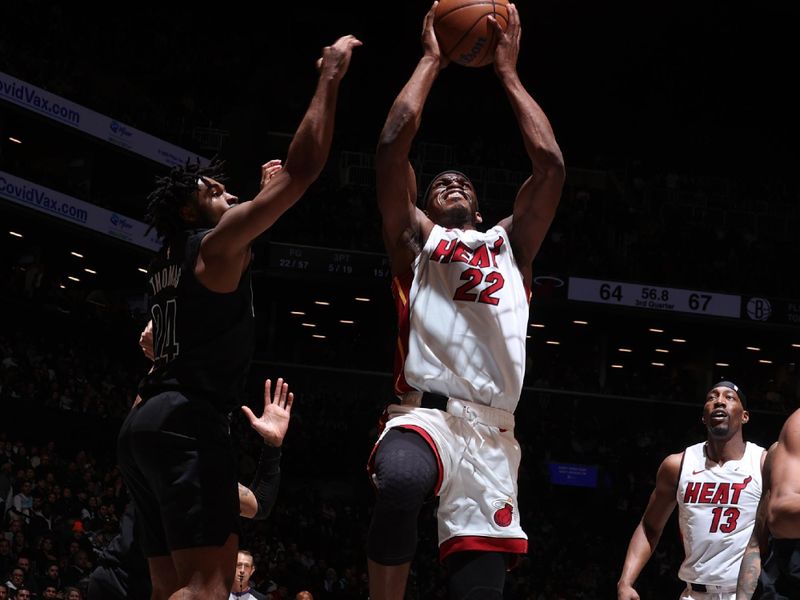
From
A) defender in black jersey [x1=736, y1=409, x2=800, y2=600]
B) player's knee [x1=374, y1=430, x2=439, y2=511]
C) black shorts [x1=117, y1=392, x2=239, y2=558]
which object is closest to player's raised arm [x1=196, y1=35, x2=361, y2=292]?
black shorts [x1=117, y1=392, x2=239, y2=558]

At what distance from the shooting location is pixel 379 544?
4156 mm

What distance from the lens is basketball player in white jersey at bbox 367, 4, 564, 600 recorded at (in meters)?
4.19

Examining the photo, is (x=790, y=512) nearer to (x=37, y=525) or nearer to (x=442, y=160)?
(x=37, y=525)

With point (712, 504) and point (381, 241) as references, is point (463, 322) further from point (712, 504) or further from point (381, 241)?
point (381, 241)

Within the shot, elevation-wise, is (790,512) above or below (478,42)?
below

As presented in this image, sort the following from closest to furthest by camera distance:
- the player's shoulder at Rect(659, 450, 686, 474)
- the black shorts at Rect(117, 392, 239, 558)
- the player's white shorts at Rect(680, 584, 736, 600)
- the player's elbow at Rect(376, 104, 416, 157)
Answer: the black shorts at Rect(117, 392, 239, 558)
the player's elbow at Rect(376, 104, 416, 157)
the player's white shorts at Rect(680, 584, 736, 600)
the player's shoulder at Rect(659, 450, 686, 474)

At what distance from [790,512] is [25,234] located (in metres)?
21.9

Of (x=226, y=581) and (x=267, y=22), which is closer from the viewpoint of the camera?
(x=226, y=581)

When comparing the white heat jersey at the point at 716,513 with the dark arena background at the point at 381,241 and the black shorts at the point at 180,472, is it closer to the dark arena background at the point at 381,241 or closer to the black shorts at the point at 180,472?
the black shorts at the point at 180,472

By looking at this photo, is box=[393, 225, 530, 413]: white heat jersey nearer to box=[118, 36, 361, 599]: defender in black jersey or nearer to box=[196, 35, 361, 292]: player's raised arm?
box=[118, 36, 361, 599]: defender in black jersey

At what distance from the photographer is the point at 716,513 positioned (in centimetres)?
735

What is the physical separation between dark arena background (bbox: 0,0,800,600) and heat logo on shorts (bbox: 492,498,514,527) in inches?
514

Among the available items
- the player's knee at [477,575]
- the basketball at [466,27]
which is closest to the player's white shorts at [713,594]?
the player's knee at [477,575]

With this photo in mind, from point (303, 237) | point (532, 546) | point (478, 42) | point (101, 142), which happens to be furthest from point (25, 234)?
point (478, 42)
